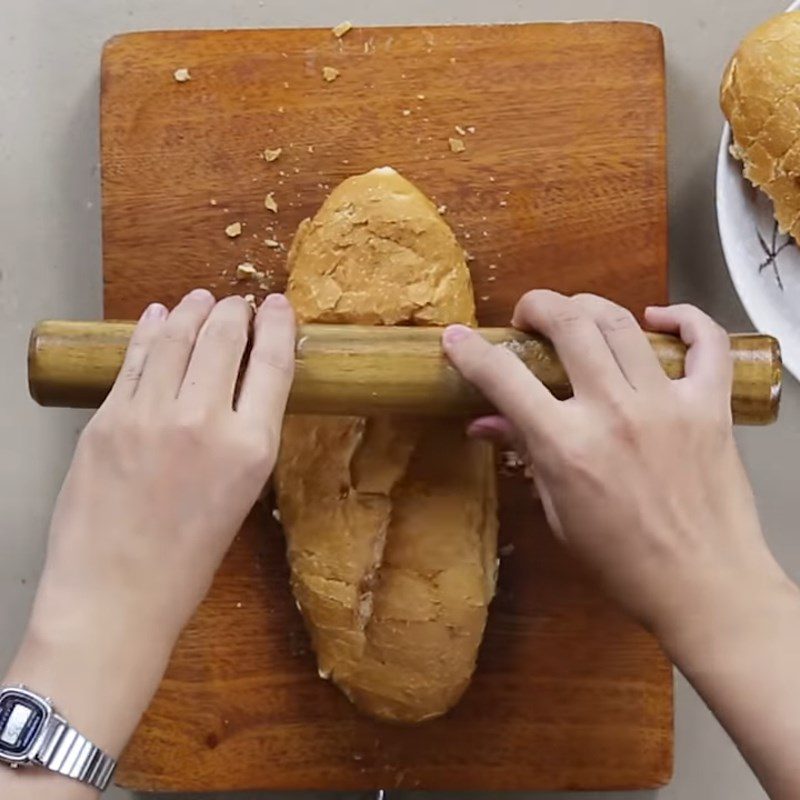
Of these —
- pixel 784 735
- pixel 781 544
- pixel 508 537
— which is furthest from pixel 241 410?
pixel 781 544

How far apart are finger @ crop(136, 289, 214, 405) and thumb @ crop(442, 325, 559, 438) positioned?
0.18 metres

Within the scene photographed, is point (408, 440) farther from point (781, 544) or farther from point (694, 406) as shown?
point (781, 544)

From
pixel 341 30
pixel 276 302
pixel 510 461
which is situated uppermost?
pixel 341 30

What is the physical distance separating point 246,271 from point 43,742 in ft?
1.39

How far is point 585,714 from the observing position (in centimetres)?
96

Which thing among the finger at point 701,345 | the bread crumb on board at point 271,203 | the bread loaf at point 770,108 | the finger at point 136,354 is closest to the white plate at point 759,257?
the bread loaf at point 770,108

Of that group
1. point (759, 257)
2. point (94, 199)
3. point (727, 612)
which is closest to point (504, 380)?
point (727, 612)

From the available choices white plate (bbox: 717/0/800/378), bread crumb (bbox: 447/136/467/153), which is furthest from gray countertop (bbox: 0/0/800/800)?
bread crumb (bbox: 447/136/467/153)

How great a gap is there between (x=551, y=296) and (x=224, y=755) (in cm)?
49

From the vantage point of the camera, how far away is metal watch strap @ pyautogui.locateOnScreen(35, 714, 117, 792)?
2.31 feet

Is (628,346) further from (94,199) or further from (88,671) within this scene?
(94,199)

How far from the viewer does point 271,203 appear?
3.13ft

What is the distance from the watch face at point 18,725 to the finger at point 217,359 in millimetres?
222

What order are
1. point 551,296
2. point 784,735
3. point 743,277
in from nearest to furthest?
point 784,735, point 551,296, point 743,277
